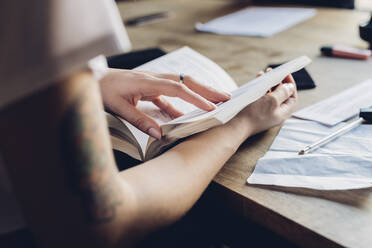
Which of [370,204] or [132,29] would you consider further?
[132,29]

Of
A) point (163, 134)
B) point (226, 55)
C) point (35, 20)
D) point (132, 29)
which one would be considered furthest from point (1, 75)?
point (132, 29)

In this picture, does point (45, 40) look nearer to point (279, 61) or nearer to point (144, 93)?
point (144, 93)

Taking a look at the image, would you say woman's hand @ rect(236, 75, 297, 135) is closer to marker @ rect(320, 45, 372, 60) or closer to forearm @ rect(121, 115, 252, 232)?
forearm @ rect(121, 115, 252, 232)

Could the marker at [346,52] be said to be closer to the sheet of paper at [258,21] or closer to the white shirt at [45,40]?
the sheet of paper at [258,21]

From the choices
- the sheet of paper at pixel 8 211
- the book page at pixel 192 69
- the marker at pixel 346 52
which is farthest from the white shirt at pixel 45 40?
the marker at pixel 346 52

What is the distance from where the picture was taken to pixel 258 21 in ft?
5.14

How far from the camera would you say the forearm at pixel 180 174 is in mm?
557

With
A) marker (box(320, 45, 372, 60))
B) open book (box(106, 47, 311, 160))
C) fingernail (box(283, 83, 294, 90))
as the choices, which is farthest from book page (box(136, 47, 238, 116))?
marker (box(320, 45, 372, 60))

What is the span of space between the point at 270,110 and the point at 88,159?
17.1 inches

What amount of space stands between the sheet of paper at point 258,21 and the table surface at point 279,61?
0.14 ft

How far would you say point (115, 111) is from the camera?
31.8 inches

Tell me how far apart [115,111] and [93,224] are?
0.36m

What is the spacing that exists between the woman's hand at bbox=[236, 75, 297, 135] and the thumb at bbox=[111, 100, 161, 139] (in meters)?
0.17

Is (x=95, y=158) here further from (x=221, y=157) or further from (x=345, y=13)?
(x=345, y=13)
